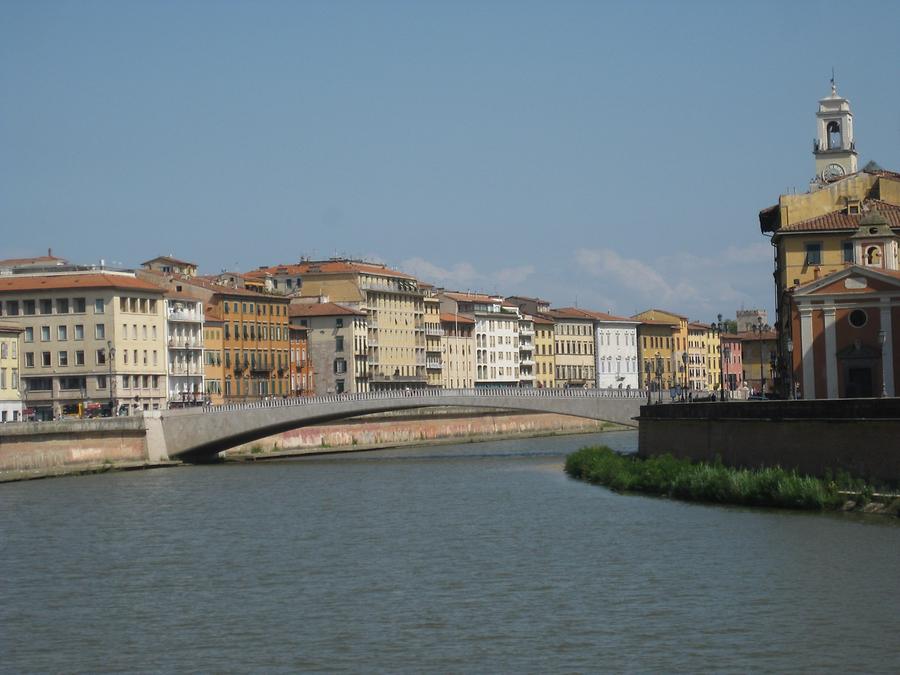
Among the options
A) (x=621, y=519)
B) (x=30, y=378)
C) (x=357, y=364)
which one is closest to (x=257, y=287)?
(x=357, y=364)

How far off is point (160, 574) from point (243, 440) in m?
47.2

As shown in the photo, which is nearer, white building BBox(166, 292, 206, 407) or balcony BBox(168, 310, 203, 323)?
white building BBox(166, 292, 206, 407)

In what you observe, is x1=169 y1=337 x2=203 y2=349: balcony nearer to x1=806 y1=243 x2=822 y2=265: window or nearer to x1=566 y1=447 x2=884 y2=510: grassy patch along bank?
x1=806 y1=243 x2=822 y2=265: window

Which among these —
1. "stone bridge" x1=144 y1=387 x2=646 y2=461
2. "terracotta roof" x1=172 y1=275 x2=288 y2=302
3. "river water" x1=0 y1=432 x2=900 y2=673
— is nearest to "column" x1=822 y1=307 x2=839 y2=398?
→ "river water" x1=0 y1=432 x2=900 y2=673

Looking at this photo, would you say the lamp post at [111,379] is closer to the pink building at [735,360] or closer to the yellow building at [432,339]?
the yellow building at [432,339]

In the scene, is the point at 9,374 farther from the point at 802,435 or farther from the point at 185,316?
the point at 802,435

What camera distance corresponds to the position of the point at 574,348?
168 metres

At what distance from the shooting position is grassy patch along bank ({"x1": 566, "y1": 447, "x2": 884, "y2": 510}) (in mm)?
40594

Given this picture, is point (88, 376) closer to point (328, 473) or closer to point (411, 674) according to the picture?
point (328, 473)

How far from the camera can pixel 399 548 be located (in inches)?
1544

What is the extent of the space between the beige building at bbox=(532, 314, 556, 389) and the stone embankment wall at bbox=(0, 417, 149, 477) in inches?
3439

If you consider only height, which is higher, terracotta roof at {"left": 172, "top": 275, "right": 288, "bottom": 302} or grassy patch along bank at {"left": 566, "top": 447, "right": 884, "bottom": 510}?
terracotta roof at {"left": 172, "top": 275, "right": 288, "bottom": 302}

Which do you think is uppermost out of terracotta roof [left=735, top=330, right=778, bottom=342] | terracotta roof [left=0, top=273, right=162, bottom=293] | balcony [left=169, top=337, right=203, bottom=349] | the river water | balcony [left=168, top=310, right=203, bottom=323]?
terracotta roof [left=0, top=273, right=162, bottom=293]

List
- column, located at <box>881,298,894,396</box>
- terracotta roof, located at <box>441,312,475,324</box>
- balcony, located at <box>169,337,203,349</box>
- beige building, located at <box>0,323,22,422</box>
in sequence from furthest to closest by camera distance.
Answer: terracotta roof, located at <box>441,312,475,324</box> < balcony, located at <box>169,337,203,349</box> < beige building, located at <box>0,323,22,422</box> < column, located at <box>881,298,894,396</box>
